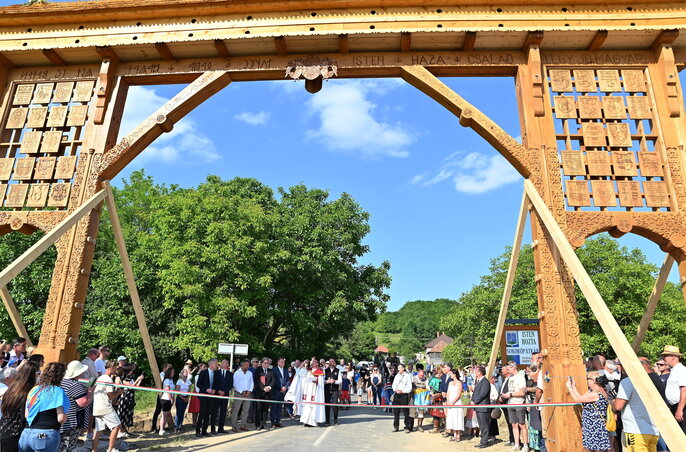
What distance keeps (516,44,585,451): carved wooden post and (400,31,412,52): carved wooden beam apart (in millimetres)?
1777

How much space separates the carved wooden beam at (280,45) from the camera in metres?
7.31

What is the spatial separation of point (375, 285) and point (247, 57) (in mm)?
19540

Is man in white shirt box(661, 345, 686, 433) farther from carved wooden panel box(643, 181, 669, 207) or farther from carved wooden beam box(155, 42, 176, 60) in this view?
carved wooden beam box(155, 42, 176, 60)

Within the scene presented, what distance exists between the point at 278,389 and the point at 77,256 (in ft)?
25.7

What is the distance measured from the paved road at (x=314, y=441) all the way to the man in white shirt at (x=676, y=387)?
4472 millimetres

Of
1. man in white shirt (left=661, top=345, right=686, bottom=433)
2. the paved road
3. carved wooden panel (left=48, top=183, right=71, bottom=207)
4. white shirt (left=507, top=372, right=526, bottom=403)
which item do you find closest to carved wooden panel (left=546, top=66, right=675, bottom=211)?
man in white shirt (left=661, top=345, right=686, bottom=433)

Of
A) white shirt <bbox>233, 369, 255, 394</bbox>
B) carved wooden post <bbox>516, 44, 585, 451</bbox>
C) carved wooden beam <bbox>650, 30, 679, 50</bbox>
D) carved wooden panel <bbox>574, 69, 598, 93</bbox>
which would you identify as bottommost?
white shirt <bbox>233, 369, 255, 394</bbox>

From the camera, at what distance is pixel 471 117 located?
6969mm

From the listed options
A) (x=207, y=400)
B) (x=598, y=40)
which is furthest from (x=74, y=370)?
(x=598, y=40)

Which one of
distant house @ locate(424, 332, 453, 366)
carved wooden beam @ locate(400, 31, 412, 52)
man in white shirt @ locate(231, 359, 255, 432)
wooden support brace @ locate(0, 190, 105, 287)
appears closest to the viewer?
wooden support brace @ locate(0, 190, 105, 287)

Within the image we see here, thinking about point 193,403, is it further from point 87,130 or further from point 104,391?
point 87,130

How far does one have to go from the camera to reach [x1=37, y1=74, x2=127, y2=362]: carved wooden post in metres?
6.74

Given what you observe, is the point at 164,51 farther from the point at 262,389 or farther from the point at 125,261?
the point at 262,389

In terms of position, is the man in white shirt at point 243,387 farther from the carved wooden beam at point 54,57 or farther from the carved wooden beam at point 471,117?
the carved wooden beam at point 471,117
